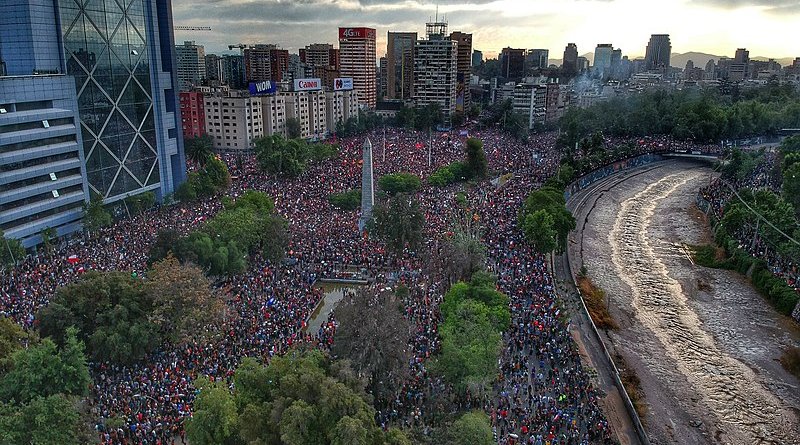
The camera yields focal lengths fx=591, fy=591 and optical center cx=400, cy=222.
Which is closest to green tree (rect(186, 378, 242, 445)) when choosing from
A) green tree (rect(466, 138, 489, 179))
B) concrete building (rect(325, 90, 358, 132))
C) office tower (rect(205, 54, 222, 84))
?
green tree (rect(466, 138, 489, 179))

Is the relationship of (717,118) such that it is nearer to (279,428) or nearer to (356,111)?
(356,111)

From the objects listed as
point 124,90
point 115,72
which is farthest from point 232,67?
point 115,72

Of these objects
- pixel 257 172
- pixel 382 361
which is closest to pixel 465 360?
pixel 382 361

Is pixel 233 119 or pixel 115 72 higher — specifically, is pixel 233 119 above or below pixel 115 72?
below

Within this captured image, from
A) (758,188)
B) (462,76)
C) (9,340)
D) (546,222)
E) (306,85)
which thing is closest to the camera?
(9,340)

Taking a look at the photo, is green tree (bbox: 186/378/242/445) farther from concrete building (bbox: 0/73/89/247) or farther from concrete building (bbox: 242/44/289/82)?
concrete building (bbox: 242/44/289/82)

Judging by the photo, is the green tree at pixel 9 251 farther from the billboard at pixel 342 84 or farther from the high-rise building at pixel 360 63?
the high-rise building at pixel 360 63

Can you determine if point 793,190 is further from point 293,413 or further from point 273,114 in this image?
point 273,114
